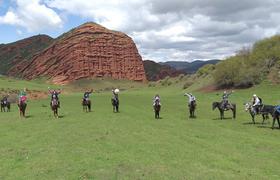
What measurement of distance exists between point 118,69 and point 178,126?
143367mm

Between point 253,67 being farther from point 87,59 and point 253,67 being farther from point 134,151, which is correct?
point 87,59

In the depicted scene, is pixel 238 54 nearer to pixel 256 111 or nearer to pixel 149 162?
pixel 256 111

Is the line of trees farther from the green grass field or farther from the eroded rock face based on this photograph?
the eroded rock face

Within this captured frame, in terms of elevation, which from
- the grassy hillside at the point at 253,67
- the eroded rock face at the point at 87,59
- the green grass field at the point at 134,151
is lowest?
the green grass field at the point at 134,151

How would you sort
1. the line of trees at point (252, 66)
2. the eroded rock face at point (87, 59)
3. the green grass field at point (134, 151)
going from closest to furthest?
the green grass field at point (134, 151)
the line of trees at point (252, 66)
the eroded rock face at point (87, 59)

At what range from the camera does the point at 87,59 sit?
166125 millimetres

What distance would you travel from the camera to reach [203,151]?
21.0 metres

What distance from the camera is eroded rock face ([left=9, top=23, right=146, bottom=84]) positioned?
16325cm

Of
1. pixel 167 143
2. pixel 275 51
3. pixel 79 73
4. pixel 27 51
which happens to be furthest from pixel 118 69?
pixel 167 143

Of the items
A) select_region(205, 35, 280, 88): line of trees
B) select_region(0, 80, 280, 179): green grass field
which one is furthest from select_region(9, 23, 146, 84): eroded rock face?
select_region(0, 80, 280, 179): green grass field

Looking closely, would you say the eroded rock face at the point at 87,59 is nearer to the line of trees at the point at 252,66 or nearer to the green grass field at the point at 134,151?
the line of trees at the point at 252,66

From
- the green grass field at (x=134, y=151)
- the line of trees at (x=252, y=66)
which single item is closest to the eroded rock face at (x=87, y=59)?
the line of trees at (x=252, y=66)

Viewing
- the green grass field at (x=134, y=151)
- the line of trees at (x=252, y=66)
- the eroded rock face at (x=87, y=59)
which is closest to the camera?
the green grass field at (x=134, y=151)

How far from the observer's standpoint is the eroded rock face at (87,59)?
163250 mm
